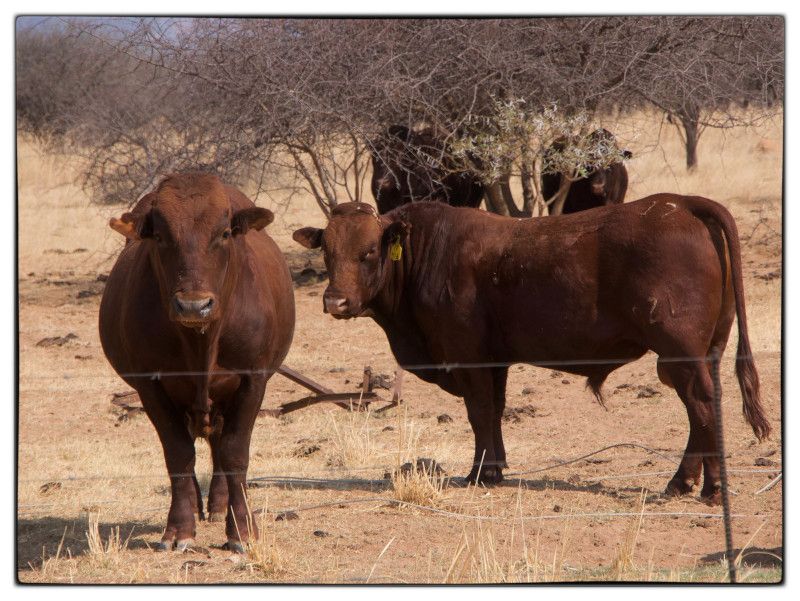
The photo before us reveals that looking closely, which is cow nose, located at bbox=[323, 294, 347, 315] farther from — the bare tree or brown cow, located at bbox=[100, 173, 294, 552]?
the bare tree

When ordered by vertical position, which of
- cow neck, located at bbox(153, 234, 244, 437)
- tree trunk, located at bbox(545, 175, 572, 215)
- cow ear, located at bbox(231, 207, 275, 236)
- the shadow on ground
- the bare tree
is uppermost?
the bare tree

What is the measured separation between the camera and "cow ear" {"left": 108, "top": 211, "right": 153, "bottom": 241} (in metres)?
5.55

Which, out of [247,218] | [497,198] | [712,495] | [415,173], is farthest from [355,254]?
[497,198]

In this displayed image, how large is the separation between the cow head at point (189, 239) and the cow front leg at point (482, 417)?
231cm

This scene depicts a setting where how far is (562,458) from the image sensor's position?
8.41 m

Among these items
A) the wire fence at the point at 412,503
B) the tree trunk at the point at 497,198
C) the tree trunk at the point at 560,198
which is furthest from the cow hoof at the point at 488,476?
the tree trunk at the point at 497,198

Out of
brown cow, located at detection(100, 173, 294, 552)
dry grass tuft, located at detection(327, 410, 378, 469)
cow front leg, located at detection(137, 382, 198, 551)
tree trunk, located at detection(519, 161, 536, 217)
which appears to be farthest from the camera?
tree trunk, located at detection(519, 161, 536, 217)

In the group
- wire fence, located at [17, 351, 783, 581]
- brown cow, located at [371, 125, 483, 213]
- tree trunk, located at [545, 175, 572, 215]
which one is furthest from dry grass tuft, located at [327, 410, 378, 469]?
tree trunk, located at [545, 175, 572, 215]

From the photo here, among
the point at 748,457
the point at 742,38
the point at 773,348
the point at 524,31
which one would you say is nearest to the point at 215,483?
the point at 748,457

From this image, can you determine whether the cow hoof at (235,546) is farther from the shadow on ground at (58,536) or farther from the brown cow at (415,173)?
the brown cow at (415,173)

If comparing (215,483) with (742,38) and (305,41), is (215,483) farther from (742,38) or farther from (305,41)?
(742,38)

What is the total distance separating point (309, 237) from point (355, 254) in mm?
635

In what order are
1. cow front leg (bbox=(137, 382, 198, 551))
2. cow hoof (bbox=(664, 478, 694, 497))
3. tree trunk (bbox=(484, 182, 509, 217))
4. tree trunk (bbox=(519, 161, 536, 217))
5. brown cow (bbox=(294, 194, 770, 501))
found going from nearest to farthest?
cow front leg (bbox=(137, 382, 198, 551)) < brown cow (bbox=(294, 194, 770, 501)) < cow hoof (bbox=(664, 478, 694, 497)) < tree trunk (bbox=(519, 161, 536, 217)) < tree trunk (bbox=(484, 182, 509, 217))

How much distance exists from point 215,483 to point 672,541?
2.51m
